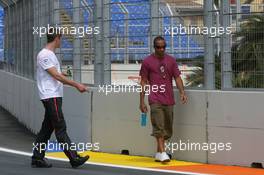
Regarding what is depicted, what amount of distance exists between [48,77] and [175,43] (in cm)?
209

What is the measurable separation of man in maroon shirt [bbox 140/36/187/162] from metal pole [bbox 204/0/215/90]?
0.40 metres

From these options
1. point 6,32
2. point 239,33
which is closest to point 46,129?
point 239,33

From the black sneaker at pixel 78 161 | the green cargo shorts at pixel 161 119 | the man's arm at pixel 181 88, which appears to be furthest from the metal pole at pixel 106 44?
the black sneaker at pixel 78 161

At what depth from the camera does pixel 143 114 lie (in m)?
9.62

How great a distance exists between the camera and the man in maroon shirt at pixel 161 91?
9328 millimetres

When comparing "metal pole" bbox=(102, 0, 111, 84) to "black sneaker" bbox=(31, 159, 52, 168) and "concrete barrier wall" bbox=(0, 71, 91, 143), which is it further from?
Result: "black sneaker" bbox=(31, 159, 52, 168)

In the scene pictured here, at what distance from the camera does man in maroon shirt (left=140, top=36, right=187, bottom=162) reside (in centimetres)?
933

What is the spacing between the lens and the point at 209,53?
31.0 feet

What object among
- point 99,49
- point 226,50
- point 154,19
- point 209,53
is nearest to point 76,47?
point 99,49

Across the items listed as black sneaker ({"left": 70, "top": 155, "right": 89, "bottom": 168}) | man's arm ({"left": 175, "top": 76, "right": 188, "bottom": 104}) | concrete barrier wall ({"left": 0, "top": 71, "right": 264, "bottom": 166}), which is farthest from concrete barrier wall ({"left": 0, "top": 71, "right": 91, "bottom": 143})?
man's arm ({"left": 175, "top": 76, "right": 188, "bottom": 104})

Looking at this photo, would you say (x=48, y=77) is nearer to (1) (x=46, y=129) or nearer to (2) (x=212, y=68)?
(1) (x=46, y=129)

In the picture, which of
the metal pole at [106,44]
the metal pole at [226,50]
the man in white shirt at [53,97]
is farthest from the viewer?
the metal pole at [106,44]

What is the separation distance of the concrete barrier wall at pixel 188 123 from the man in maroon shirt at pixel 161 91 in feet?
1.04

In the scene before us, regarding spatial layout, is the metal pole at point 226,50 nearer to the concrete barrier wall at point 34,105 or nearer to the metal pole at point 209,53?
the metal pole at point 209,53
